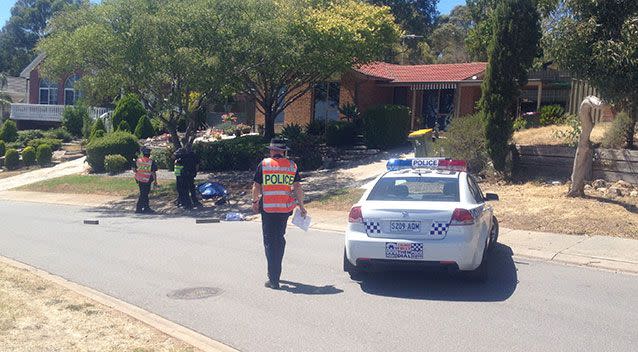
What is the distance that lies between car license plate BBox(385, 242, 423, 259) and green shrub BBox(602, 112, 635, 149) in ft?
32.9

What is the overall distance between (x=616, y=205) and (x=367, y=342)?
28.9ft

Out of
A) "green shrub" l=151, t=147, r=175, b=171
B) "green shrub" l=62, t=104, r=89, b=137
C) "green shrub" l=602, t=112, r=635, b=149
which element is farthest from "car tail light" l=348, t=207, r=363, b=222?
"green shrub" l=62, t=104, r=89, b=137

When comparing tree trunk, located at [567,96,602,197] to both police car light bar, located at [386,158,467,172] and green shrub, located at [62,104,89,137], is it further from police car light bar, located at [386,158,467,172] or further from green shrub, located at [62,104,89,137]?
green shrub, located at [62,104,89,137]

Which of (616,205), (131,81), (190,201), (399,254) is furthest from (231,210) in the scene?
(399,254)

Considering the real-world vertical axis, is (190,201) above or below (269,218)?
below

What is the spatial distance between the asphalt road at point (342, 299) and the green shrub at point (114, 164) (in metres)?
15.4

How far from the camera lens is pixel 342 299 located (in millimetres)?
7746

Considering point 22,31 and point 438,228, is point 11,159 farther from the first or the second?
point 22,31

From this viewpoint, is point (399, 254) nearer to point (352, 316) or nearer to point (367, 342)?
point (352, 316)

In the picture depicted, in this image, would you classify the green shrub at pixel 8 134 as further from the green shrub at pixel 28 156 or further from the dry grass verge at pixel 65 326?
the dry grass verge at pixel 65 326

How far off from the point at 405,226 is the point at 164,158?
800 inches

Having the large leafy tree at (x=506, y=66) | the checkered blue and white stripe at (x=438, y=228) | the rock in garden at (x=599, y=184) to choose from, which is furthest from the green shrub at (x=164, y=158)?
the checkered blue and white stripe at (x=438, y=228)

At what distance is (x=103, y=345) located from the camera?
582 centimetres

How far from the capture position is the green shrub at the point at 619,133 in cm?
1580
